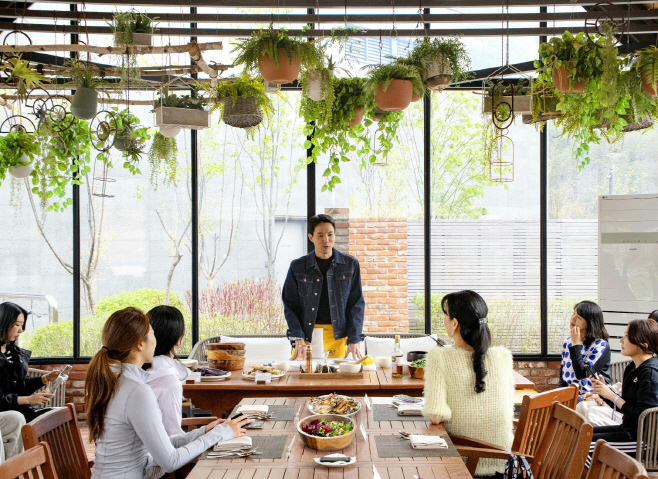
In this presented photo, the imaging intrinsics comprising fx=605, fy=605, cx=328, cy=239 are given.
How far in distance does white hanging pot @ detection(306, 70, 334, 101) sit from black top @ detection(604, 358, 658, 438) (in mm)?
2841

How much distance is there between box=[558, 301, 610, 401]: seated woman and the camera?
449 cm

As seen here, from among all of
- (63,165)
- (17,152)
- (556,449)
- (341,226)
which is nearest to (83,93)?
(17,152)

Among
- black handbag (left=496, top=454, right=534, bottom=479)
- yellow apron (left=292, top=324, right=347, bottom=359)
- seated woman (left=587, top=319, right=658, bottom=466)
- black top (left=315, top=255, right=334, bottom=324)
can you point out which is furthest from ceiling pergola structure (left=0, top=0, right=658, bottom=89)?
black handbag (left=496, top=454, right=534, bottom=479)

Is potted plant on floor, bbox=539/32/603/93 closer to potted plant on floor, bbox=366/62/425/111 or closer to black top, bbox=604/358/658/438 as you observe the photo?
potted plant on floor, bbox=366/62/425/111

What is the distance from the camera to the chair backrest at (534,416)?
301 centimetres

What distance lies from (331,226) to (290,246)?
56.5 inches

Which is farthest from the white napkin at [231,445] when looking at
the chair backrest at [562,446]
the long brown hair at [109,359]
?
the chair backrest at [562,446]

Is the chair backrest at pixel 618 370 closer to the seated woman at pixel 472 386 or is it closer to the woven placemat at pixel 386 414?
the seated woman at pixel 472 386

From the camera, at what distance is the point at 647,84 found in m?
4.27

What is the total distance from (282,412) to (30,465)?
141 centimetres

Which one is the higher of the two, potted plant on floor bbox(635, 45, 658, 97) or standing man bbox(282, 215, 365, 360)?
potted plant on floor bbox(635, 45, 658, 97)

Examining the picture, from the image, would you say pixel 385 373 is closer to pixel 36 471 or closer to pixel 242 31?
pixel 36 471

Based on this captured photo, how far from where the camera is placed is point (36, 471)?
232 centimetres

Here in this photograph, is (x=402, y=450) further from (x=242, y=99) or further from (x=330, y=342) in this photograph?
(x=242, y=99)
